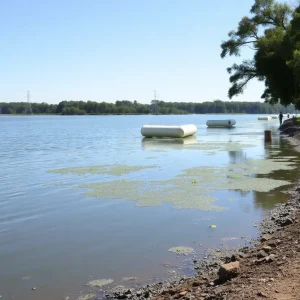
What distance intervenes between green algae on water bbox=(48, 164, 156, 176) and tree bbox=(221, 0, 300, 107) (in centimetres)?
2855

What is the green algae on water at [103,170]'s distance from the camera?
1817cm

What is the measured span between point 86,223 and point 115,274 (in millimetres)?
3121

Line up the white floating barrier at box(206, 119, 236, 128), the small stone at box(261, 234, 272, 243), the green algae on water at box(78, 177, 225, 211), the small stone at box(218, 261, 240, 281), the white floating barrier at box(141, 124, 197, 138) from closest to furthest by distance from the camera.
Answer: the small stone at box(218, 261, 240, 281) < the small stone at box(261, 234, 272, 243) < the green algae on water at box(78, 177, 225, 211) < the white floating barrier at box(141, 124, 197, 138) < the white floating barrier at box(206, 119, 236, 128)

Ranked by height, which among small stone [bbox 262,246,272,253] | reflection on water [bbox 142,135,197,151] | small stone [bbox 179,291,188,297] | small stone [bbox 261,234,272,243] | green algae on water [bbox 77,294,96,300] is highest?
small stone [bbox 262,246,272,253]

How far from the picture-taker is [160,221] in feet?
32.4

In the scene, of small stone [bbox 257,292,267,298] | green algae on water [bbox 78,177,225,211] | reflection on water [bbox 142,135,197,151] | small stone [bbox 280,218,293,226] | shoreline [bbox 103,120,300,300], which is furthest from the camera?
reflection on water [bbox 142,135,197,151]

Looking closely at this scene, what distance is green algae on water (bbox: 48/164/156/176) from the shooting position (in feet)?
59.6

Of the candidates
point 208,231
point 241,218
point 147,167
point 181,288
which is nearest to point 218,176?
point 147,167

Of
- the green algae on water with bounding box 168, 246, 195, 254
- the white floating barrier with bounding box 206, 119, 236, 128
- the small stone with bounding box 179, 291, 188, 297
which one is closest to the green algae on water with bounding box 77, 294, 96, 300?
the small stone with bounding box 179, 291, 188, 297

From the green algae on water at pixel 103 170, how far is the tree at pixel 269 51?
28552mm

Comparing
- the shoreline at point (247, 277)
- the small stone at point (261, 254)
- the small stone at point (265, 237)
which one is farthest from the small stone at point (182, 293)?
the small stone at point (265, 237)

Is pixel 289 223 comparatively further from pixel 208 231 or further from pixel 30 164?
pixel 30 164

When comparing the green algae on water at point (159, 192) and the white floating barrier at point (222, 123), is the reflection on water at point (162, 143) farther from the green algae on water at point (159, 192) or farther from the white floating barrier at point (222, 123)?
the white floating barrier at point (222, 123)

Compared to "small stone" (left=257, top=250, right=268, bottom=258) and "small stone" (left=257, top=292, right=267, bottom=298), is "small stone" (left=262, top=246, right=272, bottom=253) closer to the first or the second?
"small stone" (left=257, top=250, right=268, bottom=258)
